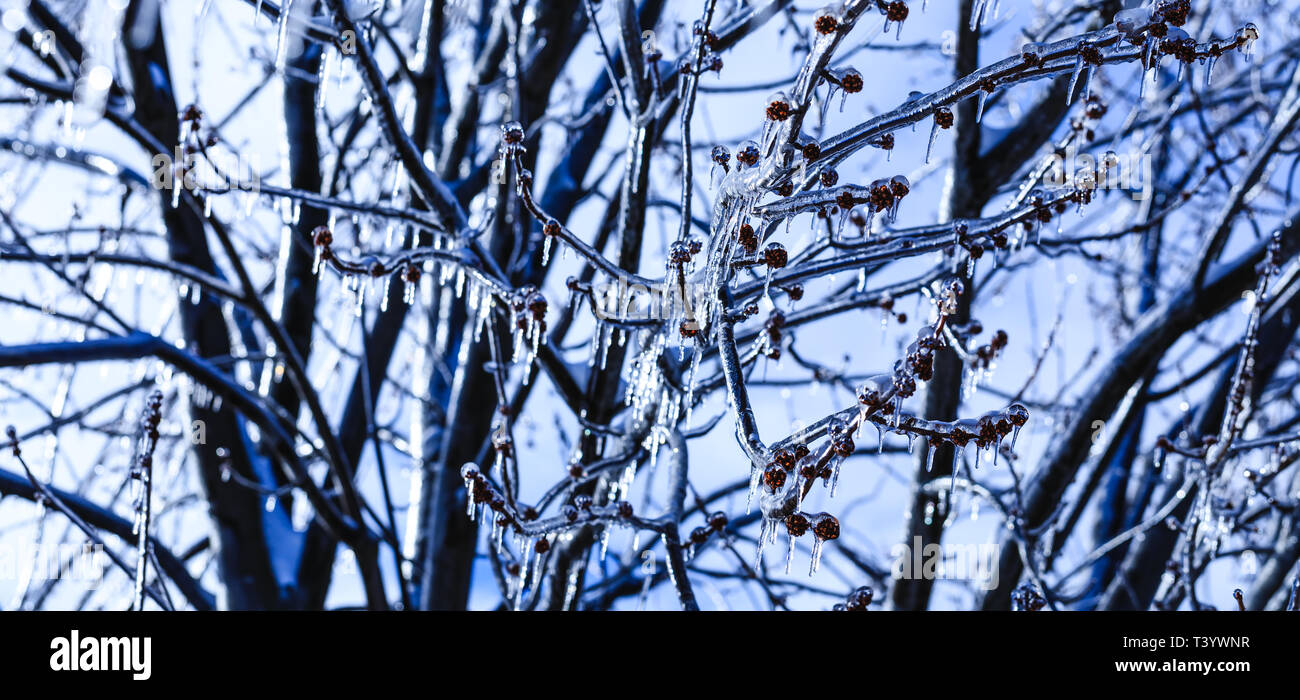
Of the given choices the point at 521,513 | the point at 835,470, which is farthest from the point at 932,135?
the point at 521,513

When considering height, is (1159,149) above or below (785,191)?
above

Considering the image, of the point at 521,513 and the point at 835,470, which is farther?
the point at 521,513

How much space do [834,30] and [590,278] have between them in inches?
71.0

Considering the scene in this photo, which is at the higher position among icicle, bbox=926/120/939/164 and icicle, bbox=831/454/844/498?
icicle, bbox=926/120/939/164

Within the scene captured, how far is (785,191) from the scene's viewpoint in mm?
1622

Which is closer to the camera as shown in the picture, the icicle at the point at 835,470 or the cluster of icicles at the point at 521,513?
the icicle at the point at 835,470

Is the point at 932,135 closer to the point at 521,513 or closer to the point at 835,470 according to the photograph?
the point at 835,470

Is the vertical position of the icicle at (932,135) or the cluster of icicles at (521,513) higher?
the icicle at (932,135)

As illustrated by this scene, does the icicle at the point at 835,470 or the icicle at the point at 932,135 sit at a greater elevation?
the icicle at the point at 932,135

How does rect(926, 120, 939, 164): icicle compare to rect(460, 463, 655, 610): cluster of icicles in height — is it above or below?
above

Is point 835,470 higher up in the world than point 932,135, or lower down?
lower down

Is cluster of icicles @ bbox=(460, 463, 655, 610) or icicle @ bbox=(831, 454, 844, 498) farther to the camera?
cluster of icicles @ bbox=(460, 463, 655, 610)
